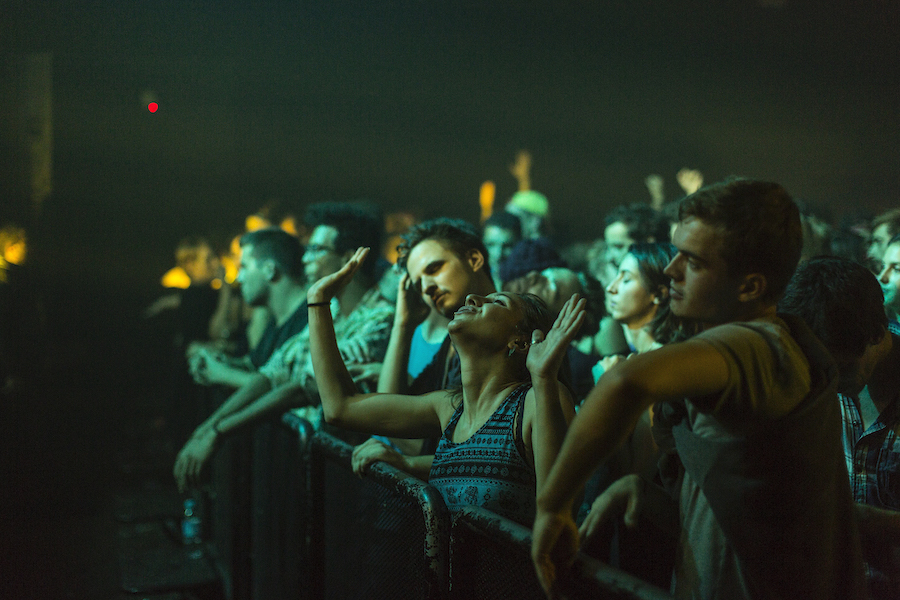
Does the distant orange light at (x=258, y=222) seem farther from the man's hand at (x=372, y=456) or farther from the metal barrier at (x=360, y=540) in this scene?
the man's hand at (x=372, y=456)

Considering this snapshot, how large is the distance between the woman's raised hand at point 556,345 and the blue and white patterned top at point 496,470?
1.31 feet

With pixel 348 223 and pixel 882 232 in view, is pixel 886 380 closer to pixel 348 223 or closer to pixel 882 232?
pixel 882 232

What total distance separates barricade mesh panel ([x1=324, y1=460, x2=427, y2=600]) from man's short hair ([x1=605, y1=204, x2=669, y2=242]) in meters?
2.54

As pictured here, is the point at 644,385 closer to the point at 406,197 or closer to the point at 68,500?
the point at 68,500

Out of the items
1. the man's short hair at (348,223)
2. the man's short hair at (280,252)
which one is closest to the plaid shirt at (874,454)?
the man's short hair at (348,223)

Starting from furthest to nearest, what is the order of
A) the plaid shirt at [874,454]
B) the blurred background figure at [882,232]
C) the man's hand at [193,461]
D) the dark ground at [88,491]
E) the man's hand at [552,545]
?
the dark ground at [88,491] < the man's hand at [193,461] < the blurred background figure at [882,232] < the plaid shirt at [874,454] < the man's hand at [552,545]

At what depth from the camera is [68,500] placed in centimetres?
664

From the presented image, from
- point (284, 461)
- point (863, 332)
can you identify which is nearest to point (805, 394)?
point (863, 332)

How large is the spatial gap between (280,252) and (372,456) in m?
2.57

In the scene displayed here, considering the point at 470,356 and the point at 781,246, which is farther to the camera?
the point at 470,356

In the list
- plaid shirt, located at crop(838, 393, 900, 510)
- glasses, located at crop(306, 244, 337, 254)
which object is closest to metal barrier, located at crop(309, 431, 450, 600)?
plaid shirt, located at crop(838, 393, 900, 510)

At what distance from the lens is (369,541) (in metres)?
2.38

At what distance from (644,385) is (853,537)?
62 cm

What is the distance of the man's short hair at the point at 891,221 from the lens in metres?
3.44
